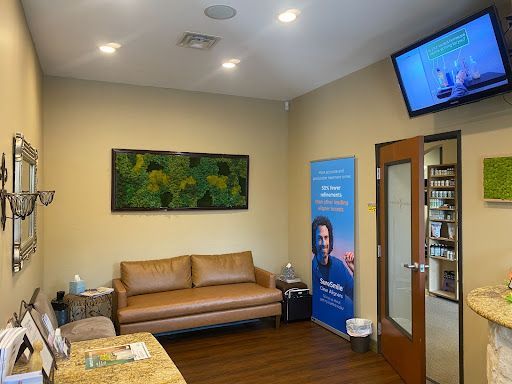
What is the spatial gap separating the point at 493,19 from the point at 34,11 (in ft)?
10.3

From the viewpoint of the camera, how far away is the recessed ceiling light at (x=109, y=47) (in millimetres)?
3670

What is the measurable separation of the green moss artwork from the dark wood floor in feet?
5.84

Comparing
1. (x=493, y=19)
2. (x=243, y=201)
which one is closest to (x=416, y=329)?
(x=493, y=19)

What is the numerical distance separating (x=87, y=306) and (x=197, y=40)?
2.92m

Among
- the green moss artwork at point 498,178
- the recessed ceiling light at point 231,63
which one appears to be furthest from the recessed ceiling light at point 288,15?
the green moss artwork at point 498,178

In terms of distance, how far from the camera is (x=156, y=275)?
475 centimetres

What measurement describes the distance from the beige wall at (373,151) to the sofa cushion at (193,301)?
90 cm

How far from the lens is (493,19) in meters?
2.42

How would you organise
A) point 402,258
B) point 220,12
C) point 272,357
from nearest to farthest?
point 220,12
point 402,258
point 272,357

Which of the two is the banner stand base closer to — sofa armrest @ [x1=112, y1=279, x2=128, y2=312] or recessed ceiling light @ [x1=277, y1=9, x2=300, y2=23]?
sofa armrest @ [x1=112, y1=279, x2=128, y2=312]

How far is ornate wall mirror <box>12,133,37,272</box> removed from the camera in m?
2.52

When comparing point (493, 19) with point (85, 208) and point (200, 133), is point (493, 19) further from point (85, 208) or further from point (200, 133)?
point (85, 208)

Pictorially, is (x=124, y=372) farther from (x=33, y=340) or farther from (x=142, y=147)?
(x=142, y=147)

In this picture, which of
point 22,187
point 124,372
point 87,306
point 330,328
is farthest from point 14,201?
point 330,328
